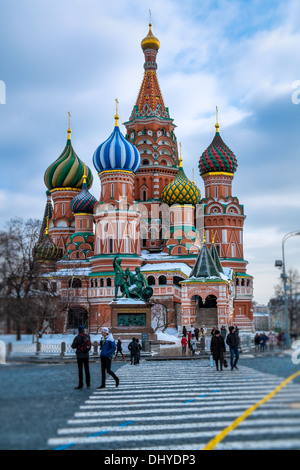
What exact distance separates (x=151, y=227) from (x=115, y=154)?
34.5 feet

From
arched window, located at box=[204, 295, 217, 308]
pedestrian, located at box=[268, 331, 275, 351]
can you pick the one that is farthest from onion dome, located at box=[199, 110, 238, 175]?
pedestrian, located at box=[268, 331, 275, 351]

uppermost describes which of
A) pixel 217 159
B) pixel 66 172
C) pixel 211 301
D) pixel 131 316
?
pixel 217 159

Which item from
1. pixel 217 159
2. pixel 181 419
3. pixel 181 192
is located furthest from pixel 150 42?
pixel 181 419

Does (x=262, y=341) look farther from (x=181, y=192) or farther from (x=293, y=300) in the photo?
(x=181, y=192)

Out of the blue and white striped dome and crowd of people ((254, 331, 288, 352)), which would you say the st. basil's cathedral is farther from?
crowd of people ((254, 331, 288, 352))

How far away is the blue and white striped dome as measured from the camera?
5569 cm

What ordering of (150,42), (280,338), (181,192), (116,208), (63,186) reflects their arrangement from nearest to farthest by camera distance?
(280,338)
(116,208)
(181,192)
(63,186)
(150,42)

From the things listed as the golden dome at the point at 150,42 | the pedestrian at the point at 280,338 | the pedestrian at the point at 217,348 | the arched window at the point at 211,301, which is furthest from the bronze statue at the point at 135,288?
the golden dome at the point at 150,42

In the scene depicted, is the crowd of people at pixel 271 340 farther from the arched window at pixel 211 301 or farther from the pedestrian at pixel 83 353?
the arched window at pixel 211 301

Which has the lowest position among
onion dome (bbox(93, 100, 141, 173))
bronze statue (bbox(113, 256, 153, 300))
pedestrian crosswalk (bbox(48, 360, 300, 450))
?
pedestrian crosswalk (bbox(48, 360, 300, 450))

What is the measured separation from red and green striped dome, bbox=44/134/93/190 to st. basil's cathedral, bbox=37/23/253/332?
0.12 meters

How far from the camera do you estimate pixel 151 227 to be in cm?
6262

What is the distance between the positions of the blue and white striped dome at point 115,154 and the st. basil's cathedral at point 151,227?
10 cm
